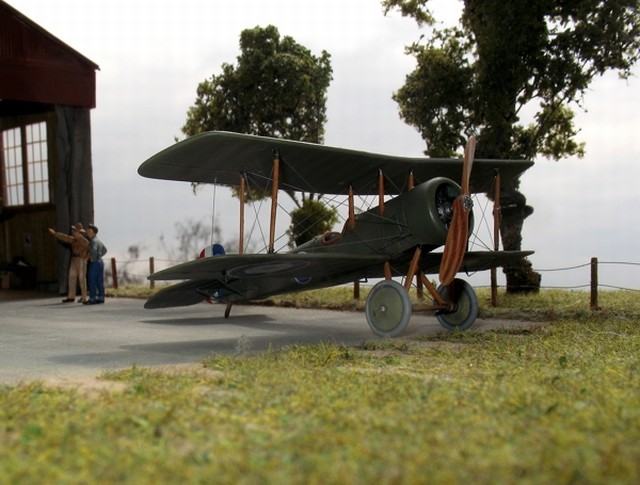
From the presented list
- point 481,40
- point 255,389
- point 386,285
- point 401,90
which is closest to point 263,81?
point 401,90

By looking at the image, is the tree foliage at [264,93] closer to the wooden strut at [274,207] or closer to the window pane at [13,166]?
the window pane at [13,166]

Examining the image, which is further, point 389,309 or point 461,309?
point 461,309

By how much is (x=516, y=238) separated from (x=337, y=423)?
13543 mm

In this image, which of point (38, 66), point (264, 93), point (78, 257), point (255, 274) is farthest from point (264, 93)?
point (255, 274)

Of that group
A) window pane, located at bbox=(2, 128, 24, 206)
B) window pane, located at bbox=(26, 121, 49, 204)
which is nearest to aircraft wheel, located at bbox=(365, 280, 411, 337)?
window pane, located at bbox=(26, 121, 49, 204)

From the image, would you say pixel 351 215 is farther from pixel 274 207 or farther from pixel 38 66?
pixel 38 66

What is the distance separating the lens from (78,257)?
17.5 m

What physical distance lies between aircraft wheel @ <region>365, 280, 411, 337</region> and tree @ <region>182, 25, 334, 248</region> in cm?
1406

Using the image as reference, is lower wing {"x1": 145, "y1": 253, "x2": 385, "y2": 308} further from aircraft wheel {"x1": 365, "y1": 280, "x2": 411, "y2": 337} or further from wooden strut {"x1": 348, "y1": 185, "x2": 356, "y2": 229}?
wooden strut {"x1": 348, "y1": 185, "x2": 356, "y2": 229}

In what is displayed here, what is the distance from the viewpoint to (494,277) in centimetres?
1477

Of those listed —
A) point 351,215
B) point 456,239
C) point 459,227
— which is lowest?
point 456,239

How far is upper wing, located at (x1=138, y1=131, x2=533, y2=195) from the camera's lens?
28.5 feet

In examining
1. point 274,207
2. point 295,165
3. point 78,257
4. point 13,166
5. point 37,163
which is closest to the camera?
point 274,207

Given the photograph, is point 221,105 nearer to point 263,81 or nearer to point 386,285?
point 263,81
